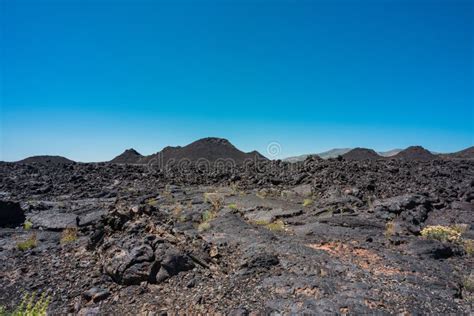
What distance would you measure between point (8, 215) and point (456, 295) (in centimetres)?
1298

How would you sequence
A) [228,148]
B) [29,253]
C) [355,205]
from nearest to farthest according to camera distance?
[29,253] → [355,205] → [228,148]

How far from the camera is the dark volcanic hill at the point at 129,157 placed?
40.0 m

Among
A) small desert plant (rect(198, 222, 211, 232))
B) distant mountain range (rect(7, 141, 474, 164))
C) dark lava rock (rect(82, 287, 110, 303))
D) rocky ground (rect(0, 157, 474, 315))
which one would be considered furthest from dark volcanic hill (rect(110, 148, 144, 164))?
dark lava rock (rect(82, 287, 110, 303))

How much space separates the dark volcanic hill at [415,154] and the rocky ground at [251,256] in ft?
68.1

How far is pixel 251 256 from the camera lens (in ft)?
21.7

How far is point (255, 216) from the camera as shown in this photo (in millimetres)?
11555

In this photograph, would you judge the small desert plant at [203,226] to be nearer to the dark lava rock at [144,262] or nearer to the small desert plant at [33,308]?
the dark lava rock at [144,262]

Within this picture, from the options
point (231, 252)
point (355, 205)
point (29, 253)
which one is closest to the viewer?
point (231, 252)

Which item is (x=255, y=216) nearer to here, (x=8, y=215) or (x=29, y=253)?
(x=29, y=253)

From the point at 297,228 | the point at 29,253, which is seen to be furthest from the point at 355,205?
the point at 29,253

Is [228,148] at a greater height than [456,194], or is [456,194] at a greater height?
[228,148]

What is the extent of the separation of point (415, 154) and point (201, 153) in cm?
2223

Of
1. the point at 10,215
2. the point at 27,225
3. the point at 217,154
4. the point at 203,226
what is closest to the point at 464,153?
the point at 217,154

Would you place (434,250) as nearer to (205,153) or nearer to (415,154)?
(415,154)
